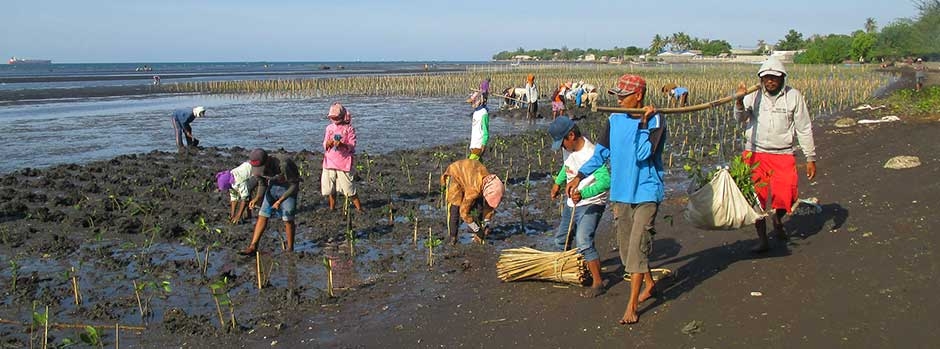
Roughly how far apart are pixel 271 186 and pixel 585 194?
11.7 feet

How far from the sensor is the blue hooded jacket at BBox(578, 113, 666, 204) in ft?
15.4

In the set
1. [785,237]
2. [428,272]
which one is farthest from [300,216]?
[785,237]

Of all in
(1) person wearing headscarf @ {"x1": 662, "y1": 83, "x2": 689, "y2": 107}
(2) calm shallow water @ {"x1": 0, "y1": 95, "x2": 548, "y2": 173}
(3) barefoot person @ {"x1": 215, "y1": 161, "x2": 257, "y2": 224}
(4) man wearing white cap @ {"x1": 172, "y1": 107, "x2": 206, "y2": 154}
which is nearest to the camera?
(3) barefoot person @ {"x1": 215, "y1": 161, "x2": 257, "y2": 224}

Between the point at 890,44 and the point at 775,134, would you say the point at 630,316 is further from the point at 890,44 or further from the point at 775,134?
the point at 890,44

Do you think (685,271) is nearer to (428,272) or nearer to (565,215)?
(565,215)

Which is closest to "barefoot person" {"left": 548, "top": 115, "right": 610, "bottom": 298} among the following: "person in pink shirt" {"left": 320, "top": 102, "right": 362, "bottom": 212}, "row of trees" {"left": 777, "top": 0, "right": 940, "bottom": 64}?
"person in pink shirt" {"left": 320, "top": 102, "right": 362, "bottom": 212}

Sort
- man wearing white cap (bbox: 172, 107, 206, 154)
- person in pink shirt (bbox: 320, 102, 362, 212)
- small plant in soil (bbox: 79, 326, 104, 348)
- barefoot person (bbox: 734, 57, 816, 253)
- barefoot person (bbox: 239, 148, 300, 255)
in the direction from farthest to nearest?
man wearing white cap (bbox: 172, 107, 206, 154)
person in pink shirt (bbox: 320, 102, 362, 212)
barefoot person (bbox: 239, 148, 300, 255)
barefoot person (bbox: 734, 57, 816, 253)
small plant in soil (bbox: 79, 326, 104, 348)

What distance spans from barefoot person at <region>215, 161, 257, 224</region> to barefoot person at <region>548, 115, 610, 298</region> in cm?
414

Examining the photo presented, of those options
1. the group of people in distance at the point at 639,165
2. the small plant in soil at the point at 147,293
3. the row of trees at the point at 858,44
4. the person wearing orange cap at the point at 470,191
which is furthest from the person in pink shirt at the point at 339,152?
the row of trees at the point at 858,44

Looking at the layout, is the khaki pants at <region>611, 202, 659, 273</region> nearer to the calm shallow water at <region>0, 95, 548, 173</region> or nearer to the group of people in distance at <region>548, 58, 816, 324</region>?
the group of people in distance at <region>548, 58, 816, 324</region>

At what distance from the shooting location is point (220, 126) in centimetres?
2312

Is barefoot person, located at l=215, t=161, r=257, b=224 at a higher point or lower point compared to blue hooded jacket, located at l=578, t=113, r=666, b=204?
lower

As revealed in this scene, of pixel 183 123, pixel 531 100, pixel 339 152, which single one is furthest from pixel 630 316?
pixel 531 100

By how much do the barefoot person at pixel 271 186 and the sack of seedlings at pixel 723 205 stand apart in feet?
13.8
